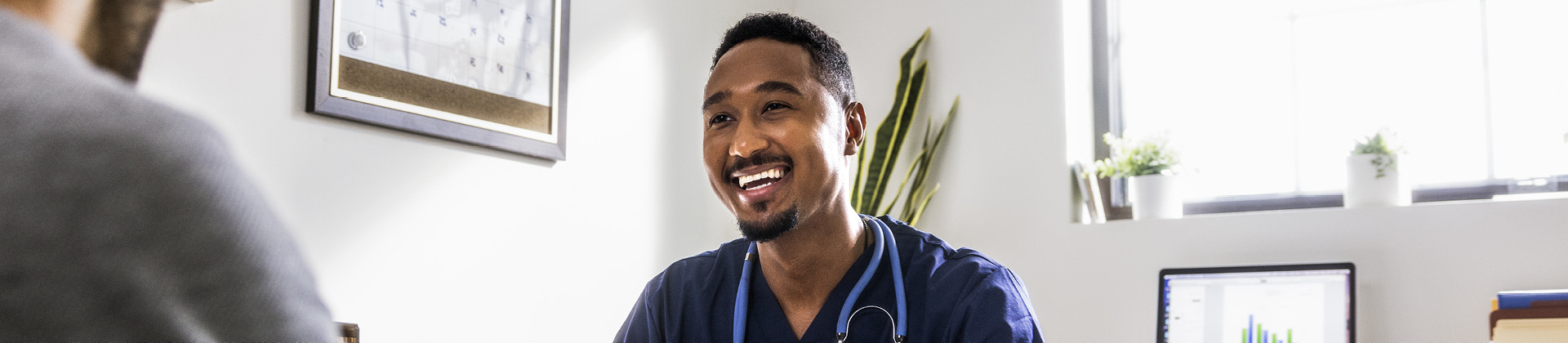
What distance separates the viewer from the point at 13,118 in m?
0.40

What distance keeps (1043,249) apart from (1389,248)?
2.65 feet

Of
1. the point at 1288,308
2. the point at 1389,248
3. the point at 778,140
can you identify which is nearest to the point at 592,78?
the point at 778,140

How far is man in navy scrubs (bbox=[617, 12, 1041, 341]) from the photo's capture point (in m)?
1.29

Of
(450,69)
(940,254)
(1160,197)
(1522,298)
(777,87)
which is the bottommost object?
(1522,298)

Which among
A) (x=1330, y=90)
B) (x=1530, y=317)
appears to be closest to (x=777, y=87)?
(x=1530, y=317)

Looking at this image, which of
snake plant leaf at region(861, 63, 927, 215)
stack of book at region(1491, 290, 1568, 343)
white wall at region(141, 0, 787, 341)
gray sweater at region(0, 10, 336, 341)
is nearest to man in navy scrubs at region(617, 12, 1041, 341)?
white wall at region(141, 0, 787, 341)

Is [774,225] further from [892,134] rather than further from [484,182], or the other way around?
[892,134]

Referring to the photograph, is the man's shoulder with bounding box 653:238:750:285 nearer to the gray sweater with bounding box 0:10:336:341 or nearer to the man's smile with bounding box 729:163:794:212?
the man's smile with bounding box 729:163:794:212

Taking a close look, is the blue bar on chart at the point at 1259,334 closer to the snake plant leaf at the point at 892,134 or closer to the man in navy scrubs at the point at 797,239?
the snake plant leaf at the point at 892,134

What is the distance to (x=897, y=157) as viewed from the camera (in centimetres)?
309

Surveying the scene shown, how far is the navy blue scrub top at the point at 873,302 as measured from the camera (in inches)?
48.3

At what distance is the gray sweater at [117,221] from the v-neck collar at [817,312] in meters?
0.93

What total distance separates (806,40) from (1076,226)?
5.37ft

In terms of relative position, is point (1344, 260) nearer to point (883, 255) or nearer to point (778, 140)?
point (883, 255)
